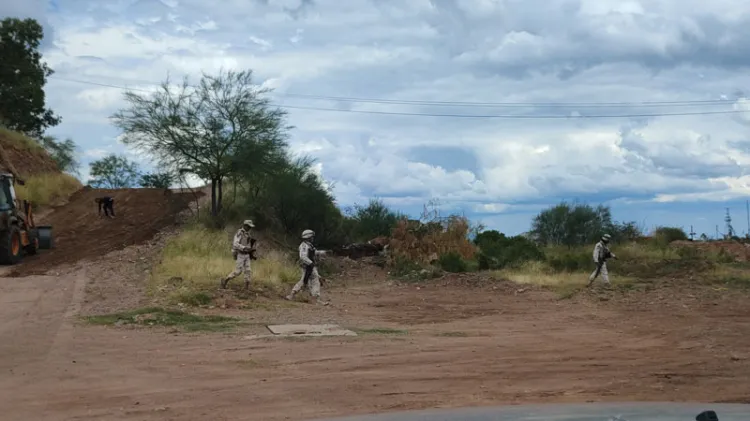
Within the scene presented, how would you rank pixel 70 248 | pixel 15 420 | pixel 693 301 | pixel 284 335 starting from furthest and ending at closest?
pixel 70 248, pixel 693 301, pixel 284 335, pixel 15 420

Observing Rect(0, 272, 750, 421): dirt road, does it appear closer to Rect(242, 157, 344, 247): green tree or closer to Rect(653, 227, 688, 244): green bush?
Rect(242, 157, 344, 247): green tree

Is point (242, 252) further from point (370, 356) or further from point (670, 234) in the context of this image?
point (670, 234)

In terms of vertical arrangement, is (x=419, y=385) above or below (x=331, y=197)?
below

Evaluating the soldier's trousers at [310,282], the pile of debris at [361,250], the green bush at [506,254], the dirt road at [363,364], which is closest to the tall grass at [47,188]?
the pile of debris at [361,250]

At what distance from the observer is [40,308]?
21.7 metres

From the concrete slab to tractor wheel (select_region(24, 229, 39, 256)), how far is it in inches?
662

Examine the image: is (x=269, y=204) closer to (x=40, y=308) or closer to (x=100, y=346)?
(x=40, y=308)

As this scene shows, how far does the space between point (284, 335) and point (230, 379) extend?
5.06 m

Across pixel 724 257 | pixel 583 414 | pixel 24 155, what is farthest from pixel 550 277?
pixel 24 155

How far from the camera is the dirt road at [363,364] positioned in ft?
34.7

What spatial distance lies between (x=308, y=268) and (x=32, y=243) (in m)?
13.5

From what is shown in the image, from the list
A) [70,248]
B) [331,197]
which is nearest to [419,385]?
[70,248]

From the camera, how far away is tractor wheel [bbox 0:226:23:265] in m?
29.7

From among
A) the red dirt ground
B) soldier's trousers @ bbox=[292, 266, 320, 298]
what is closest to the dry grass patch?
the red dirt ground
